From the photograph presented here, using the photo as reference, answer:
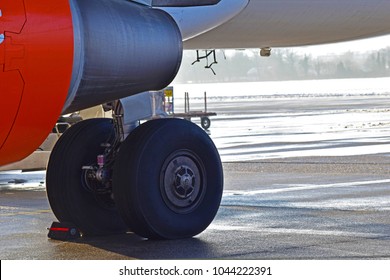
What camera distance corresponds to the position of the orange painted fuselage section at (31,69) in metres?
9.92

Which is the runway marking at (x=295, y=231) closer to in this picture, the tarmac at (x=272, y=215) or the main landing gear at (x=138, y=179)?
the tarmac at (x=272, y=215)

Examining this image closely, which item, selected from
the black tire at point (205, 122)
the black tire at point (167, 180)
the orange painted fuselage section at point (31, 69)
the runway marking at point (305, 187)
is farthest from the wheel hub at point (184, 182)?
the black tire at point (205, 122)

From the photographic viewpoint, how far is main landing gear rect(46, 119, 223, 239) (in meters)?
11.5

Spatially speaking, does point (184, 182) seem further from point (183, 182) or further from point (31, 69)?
point (31, 69)

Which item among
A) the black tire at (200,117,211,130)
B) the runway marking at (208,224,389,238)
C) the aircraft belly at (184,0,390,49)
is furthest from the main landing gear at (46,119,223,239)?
the black tire at (200,117,211,130)

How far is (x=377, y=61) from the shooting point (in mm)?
80375

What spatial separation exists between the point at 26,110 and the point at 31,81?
274mm

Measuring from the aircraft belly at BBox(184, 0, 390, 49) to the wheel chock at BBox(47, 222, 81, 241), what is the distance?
154 inches

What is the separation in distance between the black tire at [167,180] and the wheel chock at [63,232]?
2.54 ft

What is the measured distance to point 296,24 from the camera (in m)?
15.4

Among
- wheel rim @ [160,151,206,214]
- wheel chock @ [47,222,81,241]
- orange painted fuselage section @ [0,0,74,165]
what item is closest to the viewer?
orange painted fuselage section @ [0,0,74,165]

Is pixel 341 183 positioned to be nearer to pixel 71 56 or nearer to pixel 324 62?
pixel 71 56

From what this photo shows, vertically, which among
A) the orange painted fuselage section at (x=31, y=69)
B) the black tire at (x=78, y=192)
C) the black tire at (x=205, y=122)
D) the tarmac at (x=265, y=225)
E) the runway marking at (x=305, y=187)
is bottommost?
the black tire at (x=205, y=122)

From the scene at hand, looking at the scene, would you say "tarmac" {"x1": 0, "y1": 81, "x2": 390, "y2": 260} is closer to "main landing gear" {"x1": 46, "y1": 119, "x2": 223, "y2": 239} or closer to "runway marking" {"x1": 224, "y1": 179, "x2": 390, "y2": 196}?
"runway marking" {"x1": 224, "y1": 179, "x2": 390, "y2": 196}
